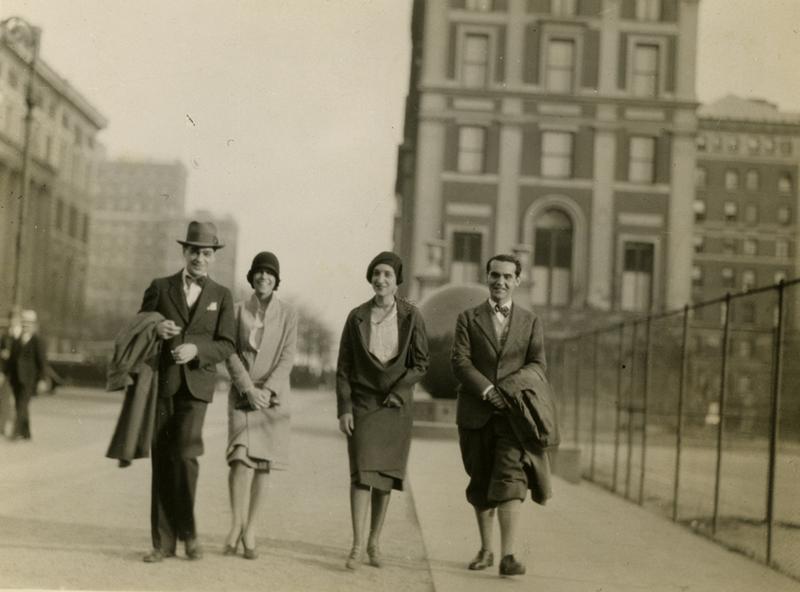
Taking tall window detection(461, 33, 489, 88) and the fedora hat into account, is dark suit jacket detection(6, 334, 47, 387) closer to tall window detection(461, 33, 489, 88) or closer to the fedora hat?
the fedora hat

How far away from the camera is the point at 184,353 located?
6.62 m

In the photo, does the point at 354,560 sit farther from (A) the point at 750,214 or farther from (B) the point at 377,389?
(A) the point at 750,214

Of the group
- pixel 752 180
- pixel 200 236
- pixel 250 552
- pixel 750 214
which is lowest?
pixel 250 552

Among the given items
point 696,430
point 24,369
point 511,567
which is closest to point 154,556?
point 511,567

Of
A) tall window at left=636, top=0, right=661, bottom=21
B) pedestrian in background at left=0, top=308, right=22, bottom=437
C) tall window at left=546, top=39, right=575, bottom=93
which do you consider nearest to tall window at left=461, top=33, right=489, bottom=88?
tall window at left=546, top=39, right=575, bottom=93

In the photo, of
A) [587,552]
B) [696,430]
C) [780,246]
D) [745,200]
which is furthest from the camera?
[780,246]

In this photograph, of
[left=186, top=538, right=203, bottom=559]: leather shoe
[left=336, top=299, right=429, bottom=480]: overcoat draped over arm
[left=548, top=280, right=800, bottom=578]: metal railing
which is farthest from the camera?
[left=548, top=280, right=800, bottom=578]: metal railing

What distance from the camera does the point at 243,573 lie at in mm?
6422

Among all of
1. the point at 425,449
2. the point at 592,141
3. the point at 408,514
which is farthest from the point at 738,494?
the point at 592,141

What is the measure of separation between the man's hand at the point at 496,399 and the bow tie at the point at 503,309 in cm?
57

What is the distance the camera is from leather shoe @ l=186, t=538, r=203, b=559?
668cm

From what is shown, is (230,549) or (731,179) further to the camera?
(731,179)

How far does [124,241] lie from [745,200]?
2474 cm

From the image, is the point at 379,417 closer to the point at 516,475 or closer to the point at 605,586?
the point at 516,475
